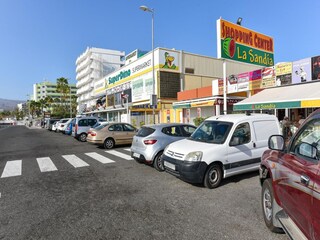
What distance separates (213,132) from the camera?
242 inches

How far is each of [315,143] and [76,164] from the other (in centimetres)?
785

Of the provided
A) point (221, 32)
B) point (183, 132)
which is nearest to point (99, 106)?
point (221, 32)

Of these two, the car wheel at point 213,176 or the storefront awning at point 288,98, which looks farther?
the storefront awning at point 288,98

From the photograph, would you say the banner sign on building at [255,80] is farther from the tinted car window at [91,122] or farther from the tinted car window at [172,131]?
the tinted car window at [91,122]

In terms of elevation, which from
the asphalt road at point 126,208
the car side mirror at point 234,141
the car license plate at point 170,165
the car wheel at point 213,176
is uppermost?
the car side mirror at point 234,141

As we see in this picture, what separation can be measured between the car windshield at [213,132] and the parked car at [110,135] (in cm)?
691

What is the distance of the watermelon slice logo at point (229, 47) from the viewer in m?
12.6

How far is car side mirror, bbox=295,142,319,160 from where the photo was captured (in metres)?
2.25

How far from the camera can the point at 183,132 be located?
8.12 m

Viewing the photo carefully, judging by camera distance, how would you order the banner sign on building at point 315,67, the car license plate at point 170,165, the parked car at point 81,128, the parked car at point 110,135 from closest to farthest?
the car license plate at point 170,165, the banner sign on building at point 315,67, the parked car at point 110,135, the parked car at point 81,128

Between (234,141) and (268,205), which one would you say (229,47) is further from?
(268,205)

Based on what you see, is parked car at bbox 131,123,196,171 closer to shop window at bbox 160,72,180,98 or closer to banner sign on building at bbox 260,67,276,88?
banner sign on building at bbox 260,67,276,88

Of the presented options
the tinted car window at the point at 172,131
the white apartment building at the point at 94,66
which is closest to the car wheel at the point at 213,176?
the tinted car window at the point at 172,131

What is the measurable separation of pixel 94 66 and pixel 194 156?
68.5 m
